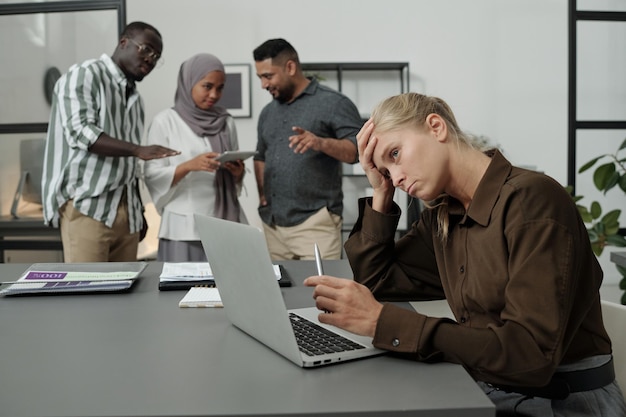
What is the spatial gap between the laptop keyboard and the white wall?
13.2ft

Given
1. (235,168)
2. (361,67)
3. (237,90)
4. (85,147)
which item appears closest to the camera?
(85,147)

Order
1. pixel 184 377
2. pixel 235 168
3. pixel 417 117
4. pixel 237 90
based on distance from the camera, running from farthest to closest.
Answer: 1. pixel 237 90
2. pixel 235 168
3. pixel 417 117
4. pixel 184 377

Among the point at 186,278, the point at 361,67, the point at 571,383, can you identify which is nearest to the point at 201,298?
the point at 186,278

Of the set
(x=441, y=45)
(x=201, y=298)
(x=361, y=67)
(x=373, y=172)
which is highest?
(x=441, y=45)

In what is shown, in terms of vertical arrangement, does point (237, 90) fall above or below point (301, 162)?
above

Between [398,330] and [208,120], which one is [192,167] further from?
[398,330]

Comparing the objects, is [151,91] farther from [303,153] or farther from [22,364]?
[22,364]

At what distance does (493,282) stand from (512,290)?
0.33 ft

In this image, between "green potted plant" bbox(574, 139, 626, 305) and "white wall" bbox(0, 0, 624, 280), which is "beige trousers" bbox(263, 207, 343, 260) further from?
"white wall" bbox(0, 0, 624, 280)

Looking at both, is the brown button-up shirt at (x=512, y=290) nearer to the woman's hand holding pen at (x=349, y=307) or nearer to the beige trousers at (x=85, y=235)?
the woman's hand holding pen at (x=349, y=307)

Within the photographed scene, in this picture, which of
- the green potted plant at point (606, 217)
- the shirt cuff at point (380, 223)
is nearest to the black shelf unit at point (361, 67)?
the green potted plant at point (606, 217)

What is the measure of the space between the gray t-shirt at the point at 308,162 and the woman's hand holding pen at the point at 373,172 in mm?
1374

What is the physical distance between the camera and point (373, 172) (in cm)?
141

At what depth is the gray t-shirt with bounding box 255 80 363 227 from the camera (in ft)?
9.41
